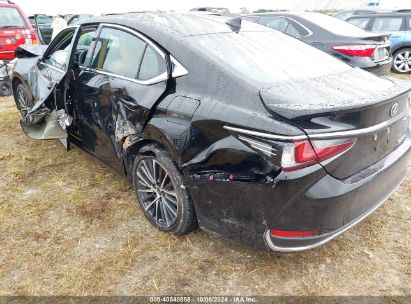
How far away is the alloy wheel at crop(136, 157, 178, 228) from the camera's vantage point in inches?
109

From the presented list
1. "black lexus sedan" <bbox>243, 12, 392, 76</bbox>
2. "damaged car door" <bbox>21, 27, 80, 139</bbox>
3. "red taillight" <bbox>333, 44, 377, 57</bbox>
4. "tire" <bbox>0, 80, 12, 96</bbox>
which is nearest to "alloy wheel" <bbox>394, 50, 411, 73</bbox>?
"black lexus sedan" <bbox>243, 12, 392, 76</bbox>

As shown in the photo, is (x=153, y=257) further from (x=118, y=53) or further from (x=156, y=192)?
(x=118, y=53)

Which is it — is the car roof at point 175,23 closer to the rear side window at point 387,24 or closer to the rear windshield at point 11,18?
the rear windshield at point 11,18

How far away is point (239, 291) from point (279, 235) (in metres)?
0.51

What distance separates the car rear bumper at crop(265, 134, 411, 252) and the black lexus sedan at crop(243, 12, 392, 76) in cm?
378

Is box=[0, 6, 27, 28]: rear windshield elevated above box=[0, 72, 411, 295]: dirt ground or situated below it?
above

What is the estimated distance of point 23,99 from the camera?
17.3 ft

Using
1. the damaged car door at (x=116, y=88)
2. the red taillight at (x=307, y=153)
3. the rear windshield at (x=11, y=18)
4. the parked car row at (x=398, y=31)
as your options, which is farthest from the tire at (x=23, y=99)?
the parked car row at (x=398, y=31)

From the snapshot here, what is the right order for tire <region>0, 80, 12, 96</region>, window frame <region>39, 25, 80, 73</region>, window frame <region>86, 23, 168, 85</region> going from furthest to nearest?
tire <region>0, 80, 12, 96</region> → window frame <region>39, 25, 80, 73</region> → window frame <region>86, 23, 168, 85</region>

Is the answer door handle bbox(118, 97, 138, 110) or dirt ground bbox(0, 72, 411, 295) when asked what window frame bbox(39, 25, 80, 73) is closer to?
door handle bbox(118, 97, 138, 110)

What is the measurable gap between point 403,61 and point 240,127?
29.2 ft

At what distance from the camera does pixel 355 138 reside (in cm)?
203

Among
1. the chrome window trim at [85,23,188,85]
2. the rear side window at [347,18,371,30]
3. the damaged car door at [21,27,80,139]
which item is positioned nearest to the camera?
the chrome window trim at [85,23,188,85]

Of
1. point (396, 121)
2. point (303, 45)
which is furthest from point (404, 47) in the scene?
point (396, 121)
